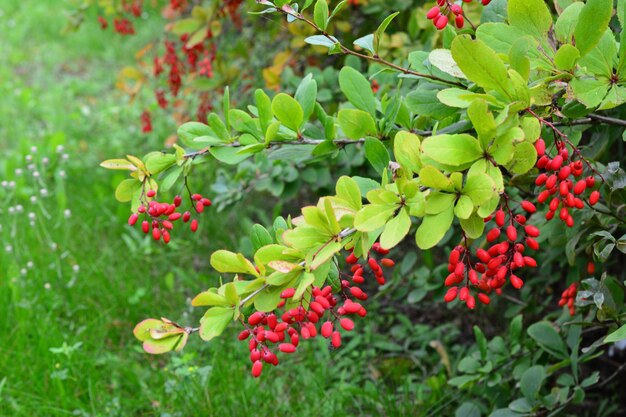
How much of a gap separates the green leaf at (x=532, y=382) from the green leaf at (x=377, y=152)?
0.83m

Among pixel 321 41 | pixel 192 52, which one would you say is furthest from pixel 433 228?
pixel 192 52

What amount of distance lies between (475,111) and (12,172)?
3.51m

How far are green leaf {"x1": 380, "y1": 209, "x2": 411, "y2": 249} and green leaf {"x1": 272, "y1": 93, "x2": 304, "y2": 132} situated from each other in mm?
421

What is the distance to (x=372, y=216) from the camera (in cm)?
117

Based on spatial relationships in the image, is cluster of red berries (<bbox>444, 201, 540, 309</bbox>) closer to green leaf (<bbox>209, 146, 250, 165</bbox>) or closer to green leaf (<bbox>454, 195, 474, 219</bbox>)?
green leaf (<bbox>454, 195, 474, 219</bbox>)

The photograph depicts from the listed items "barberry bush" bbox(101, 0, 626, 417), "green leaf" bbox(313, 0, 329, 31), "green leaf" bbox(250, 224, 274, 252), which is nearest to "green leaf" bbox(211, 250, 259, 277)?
→ "barberry bush" bbox(101, 0, 626, 417)

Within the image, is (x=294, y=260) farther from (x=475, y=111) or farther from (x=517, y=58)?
(x=517, y=58)

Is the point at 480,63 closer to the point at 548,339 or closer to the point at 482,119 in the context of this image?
the point at 482,119

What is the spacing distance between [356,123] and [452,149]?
362 millimetres

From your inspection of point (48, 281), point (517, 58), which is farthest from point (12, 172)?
point (517, 58)

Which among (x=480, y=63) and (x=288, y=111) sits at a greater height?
(x=480, y=63)

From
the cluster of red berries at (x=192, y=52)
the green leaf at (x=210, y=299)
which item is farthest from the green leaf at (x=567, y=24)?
the cluster of red berries at (x=192, y=52)

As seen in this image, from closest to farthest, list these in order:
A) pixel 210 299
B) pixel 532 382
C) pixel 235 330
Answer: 1. pixel 210 299
2. pixel 532 382
3. pixel 235 330

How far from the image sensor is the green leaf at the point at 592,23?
119 cm
